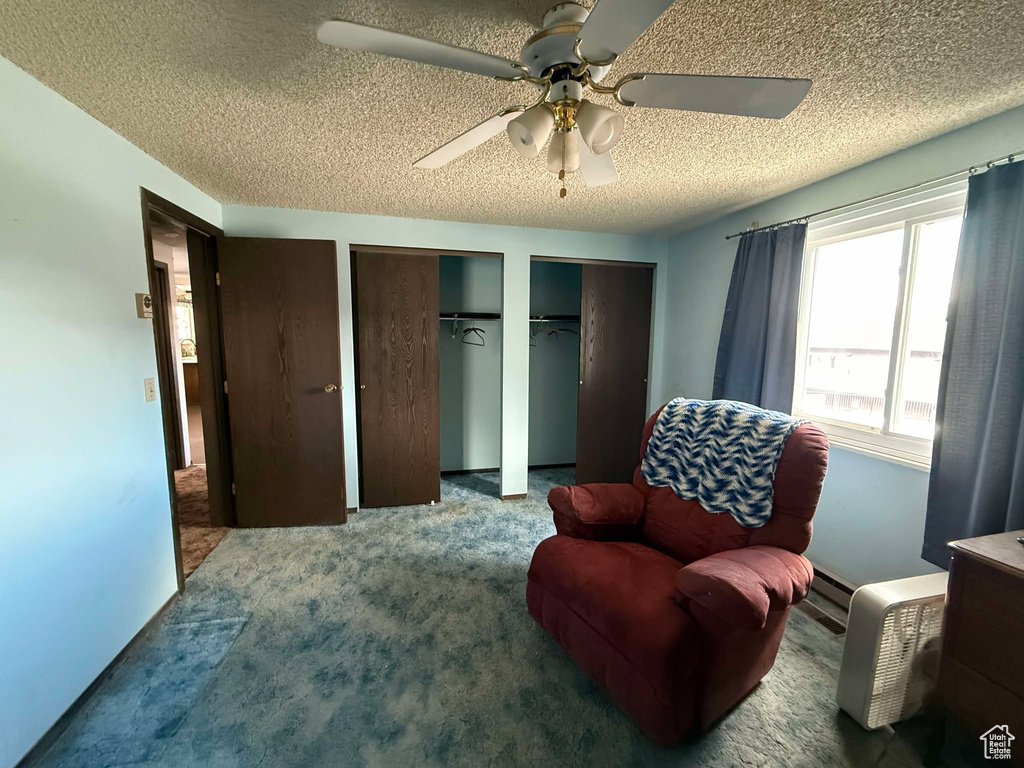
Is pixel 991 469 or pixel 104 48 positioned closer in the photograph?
pixel 104 48

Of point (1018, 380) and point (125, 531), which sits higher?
point (1018, 380)

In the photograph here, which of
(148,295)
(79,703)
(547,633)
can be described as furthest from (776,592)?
(148,295)

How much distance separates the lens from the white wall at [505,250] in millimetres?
2906

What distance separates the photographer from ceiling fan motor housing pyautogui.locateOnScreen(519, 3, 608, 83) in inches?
38.7

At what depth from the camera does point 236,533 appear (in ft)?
9.21

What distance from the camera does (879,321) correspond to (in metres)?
2.10

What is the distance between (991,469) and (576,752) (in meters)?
1.87

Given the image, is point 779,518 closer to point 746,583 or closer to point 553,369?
point 746,583

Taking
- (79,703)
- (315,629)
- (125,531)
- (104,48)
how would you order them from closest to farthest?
1. (104,48)
2. (79,703)
3. (125,531)
4. (315,629)

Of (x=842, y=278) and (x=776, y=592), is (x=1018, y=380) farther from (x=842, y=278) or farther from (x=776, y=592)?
(x=776, y=592)

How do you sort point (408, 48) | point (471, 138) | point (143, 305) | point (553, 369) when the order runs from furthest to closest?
point (553, 369) < point (143, 305) < point (471, 138) < point (408, 48)

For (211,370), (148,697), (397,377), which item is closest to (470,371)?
(397,377)

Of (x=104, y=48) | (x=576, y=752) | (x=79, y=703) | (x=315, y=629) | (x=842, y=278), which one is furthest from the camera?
(x=842, y=278)

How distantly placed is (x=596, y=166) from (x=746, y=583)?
4.99 feet
